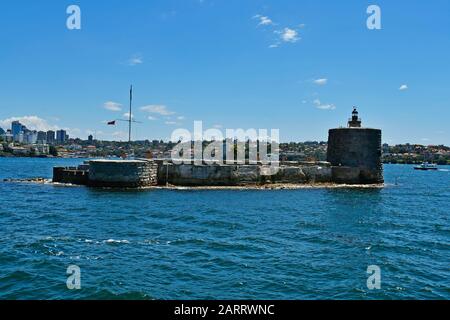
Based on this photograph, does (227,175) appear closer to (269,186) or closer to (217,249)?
(269,186)

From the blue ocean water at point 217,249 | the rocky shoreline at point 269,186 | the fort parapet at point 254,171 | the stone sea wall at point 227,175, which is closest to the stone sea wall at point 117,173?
the fort parapet at point 254,171

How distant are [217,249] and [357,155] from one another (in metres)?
28.8

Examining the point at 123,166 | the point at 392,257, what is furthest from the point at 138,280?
the point at 123,166

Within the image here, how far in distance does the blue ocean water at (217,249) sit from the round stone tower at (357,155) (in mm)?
13031

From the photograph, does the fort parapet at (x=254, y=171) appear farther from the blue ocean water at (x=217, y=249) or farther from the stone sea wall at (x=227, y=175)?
the blue ocean water at (x=217, y=249)

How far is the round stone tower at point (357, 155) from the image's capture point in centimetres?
Answer: 3981

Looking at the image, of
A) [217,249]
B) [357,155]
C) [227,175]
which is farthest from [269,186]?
[217,249]

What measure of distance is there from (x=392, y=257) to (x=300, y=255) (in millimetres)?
2977

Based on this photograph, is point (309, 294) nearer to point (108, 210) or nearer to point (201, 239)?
point (201, 239)

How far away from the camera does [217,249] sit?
14211 millimetres

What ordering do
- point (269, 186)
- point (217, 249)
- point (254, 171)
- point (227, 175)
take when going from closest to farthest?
point (217, 249), point (227, 175), point (269, 186), point (254, 171)

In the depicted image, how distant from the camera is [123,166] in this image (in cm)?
3216

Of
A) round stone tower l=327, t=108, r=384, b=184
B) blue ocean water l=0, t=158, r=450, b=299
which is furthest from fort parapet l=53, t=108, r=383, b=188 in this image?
blue ocean water l=0, t=158, r=450, b=299

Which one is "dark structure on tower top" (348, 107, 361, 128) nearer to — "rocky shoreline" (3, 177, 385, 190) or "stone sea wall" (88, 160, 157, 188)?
"rocky shoreline" (3, 177, 385, 190)
